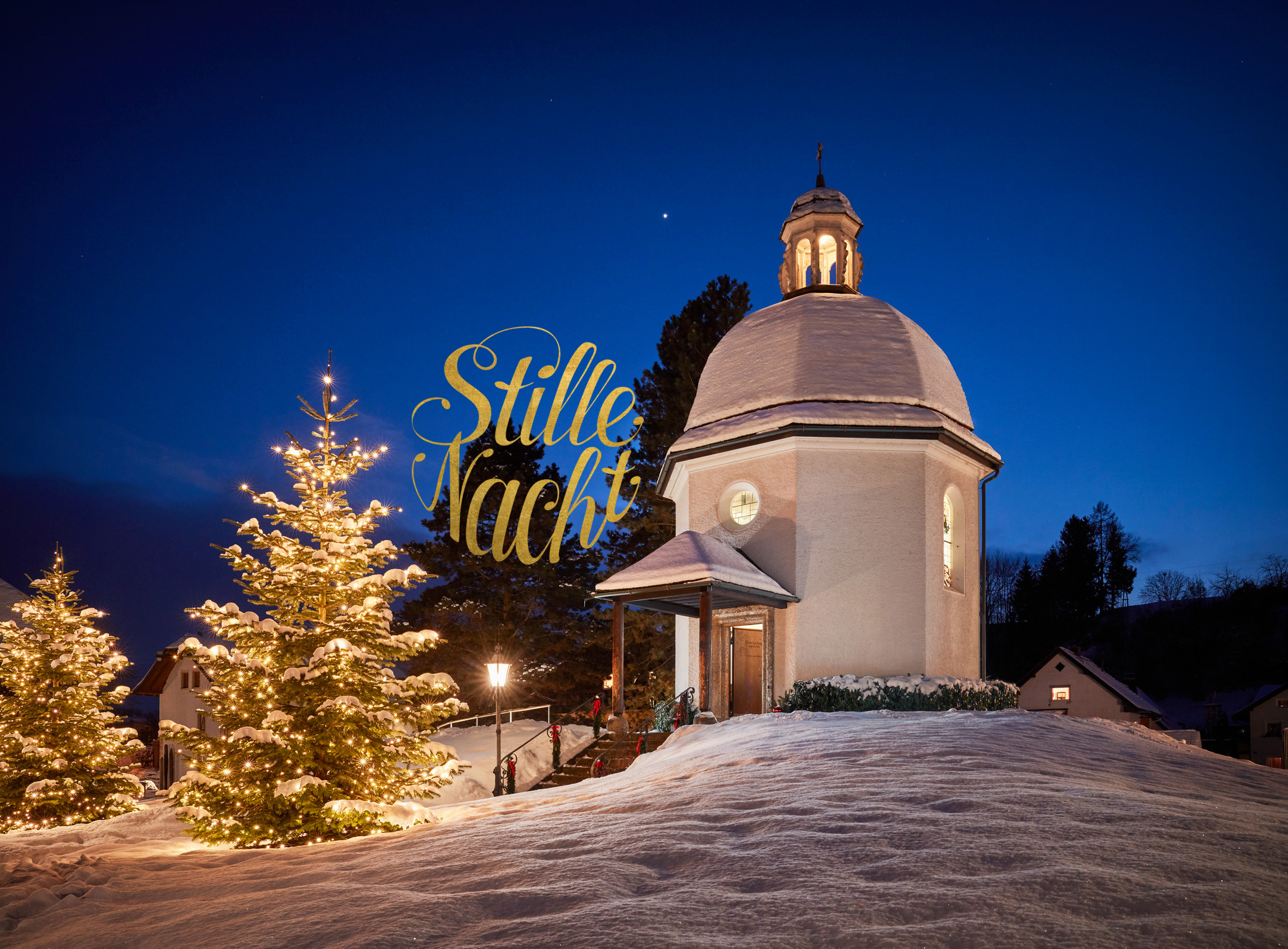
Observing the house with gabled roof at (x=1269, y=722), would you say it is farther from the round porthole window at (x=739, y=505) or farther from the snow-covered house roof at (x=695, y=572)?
the snow-covered house roof at (x=695, y=572)

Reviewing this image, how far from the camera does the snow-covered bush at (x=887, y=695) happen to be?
1416cm

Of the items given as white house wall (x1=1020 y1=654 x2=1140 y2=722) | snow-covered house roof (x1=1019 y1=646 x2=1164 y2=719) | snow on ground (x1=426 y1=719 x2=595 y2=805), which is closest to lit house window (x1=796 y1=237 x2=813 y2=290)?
snow on ground (x1=426 y1=719 x2=595 y2=805)

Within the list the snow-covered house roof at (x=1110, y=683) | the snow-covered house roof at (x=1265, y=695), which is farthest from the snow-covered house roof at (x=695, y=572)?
the snow-covered house roof at (x=1265, y=695)

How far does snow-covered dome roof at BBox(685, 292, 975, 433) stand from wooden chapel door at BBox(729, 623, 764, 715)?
5165 millimetres

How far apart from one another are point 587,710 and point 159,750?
59.9ft

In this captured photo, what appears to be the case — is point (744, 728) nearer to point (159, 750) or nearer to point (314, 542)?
point (314, 542)

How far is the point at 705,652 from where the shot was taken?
48.3ft

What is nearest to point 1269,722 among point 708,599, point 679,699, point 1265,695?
point 1265,695

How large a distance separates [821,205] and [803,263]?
1.55m

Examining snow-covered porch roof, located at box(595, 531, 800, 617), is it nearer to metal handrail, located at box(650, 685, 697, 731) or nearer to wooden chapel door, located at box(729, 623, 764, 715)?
metal handrail, located at box(650, 685, 697, 731)

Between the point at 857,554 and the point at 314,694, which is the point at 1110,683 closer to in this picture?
the point at 857,554

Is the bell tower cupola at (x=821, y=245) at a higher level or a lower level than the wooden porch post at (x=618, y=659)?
higher

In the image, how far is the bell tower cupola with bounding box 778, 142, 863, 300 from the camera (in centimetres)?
2119

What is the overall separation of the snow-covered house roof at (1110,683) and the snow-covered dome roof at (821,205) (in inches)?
1071
